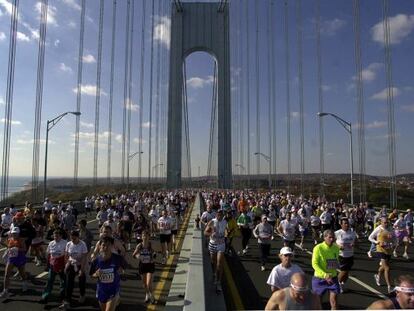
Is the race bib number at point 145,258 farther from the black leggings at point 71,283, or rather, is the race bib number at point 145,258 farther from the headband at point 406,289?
the headband at point 406,289

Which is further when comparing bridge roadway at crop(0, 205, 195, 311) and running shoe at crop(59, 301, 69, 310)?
bridge roadway at crop(0, 205, 195, 311)

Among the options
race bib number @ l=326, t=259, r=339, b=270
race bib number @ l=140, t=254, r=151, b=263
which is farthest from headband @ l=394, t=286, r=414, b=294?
race bib number @ l=140, t=254, r=151, b=263

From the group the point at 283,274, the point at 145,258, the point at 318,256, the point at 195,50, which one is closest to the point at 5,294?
the point at 145,258

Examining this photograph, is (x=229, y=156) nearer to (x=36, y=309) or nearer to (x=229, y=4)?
(x=229, y=4)

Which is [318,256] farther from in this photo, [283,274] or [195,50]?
[195,50]

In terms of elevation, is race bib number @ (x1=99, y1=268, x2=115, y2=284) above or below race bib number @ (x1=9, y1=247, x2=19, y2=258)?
above

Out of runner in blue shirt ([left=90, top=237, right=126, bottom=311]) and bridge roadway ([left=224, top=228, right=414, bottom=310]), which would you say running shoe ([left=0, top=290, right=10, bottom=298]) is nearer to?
runner in blue shirt ([left=90, top=237, right=126, bottom=311])

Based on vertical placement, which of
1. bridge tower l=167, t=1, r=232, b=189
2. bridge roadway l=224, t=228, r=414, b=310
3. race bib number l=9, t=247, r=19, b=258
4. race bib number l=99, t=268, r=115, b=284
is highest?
bridge tower l=167, t=1, r=232, b=189
